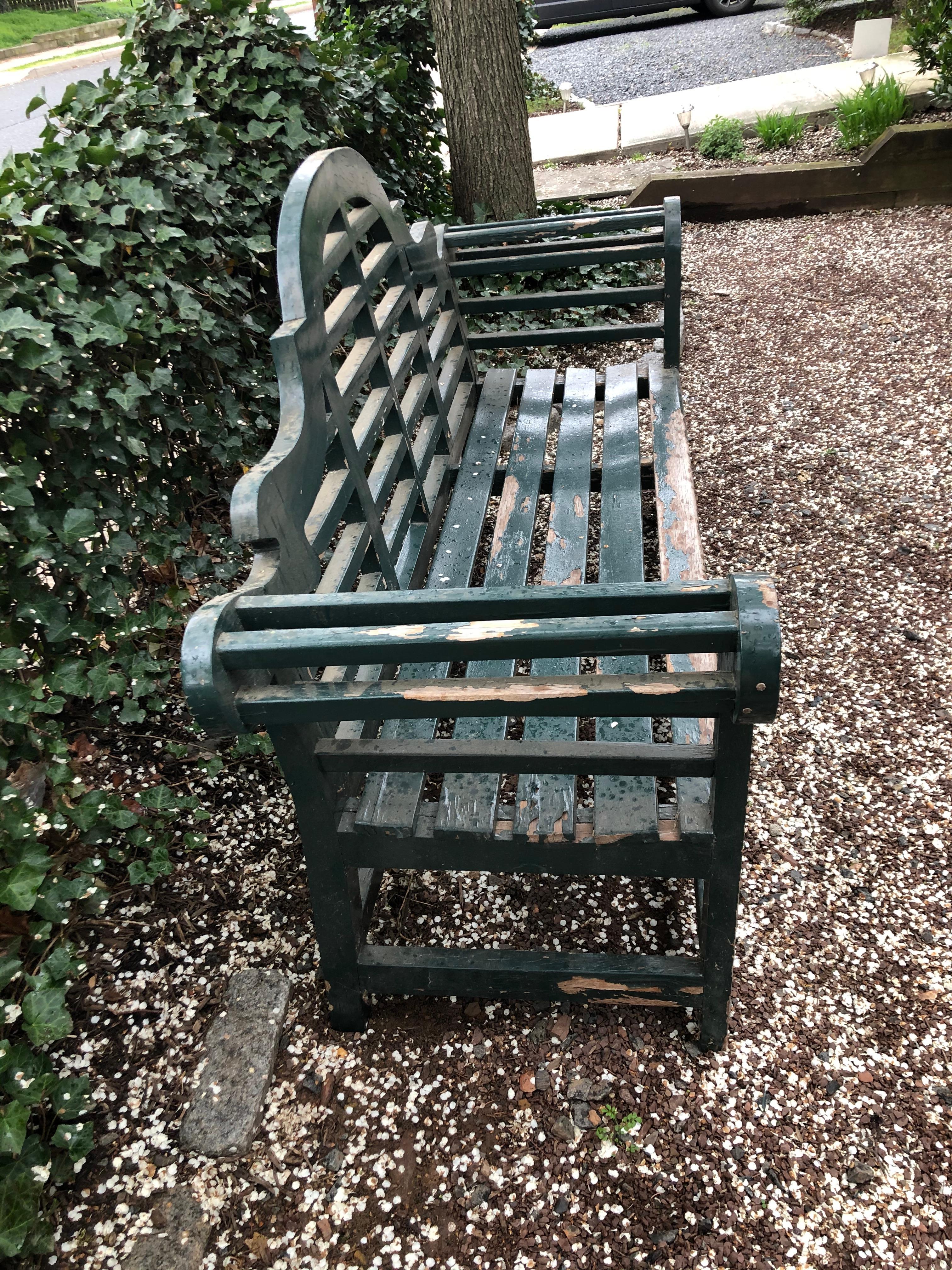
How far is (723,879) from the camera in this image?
1.45 meters

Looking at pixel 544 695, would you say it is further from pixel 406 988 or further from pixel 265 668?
pixel 406 988

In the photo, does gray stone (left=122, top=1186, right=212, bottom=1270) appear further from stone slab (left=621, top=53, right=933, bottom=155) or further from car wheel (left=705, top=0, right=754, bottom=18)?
car wheel (left=705, top=0, right=754, bottom=18)

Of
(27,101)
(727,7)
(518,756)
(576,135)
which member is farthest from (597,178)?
(27,101)

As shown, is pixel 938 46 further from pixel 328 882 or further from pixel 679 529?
pixel 328 882

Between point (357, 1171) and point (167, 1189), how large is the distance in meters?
0.36

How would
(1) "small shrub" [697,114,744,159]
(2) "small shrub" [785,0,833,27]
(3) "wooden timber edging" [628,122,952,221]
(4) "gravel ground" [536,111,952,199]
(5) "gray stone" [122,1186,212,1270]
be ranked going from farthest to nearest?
(2) "small shrub" [785,0,833,27] → (1) "small shrub" [697,114,744,159] → (4) "gravel ground" [536,111,952,199] → (3) "wooden timber edging" [628,122,952,221] → (5) "gray stone" [122,1186,212,1270]

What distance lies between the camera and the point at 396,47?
14.7ft

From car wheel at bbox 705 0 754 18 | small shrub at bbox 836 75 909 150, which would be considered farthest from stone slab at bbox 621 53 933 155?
car wheel at bbox 705 0 754 18

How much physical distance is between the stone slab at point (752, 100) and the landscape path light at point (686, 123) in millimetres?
152

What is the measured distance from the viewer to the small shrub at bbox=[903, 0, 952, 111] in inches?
223

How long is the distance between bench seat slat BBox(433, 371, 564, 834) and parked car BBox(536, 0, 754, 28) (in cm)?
1212

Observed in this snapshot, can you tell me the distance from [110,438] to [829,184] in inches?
205

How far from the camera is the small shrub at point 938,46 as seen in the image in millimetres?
5652

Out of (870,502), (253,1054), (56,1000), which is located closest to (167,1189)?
(253,1054)
